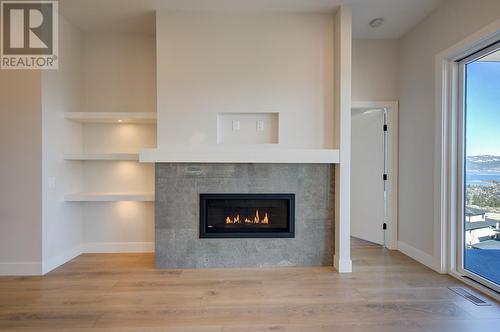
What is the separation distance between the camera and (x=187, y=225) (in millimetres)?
3391

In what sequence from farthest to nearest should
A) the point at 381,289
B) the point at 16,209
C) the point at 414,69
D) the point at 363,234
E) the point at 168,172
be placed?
the point at 363,234 < the point at 414,69 < the point at 168,172 < the point at 16,209 < the point at 381,289

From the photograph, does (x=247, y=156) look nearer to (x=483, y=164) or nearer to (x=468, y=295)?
(x=483, y=164)

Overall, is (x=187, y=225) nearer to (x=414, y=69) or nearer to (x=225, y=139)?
(x=225, y=139)

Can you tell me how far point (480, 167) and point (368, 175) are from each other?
1.63 meters

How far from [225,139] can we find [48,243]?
7.55 feet

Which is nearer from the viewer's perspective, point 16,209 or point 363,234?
point 16,209

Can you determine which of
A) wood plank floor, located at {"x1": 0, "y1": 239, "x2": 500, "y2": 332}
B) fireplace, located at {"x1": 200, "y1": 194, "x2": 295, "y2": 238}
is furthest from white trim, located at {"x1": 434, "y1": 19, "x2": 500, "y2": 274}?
fireplace, located at {"x1": 200, "y1": 194, "x2": 295, "y2": 238}

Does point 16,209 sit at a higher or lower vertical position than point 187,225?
higher

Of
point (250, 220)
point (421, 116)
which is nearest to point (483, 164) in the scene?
point (421, 116)

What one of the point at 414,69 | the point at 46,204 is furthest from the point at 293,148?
the point at 46,204

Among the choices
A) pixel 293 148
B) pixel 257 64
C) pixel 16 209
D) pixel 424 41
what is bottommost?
pixel 16 209

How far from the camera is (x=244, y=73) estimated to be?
3.42m

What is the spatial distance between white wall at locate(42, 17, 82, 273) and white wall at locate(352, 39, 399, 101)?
3714 mm

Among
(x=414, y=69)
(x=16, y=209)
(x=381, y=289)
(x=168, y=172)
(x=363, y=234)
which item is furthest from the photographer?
(x=363, y=234)
